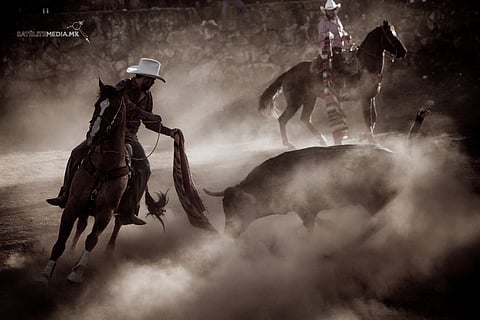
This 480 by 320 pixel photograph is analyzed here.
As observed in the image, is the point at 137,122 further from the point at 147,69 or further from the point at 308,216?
the point at 308,216

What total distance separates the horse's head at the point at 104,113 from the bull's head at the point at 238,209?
1.37 metres

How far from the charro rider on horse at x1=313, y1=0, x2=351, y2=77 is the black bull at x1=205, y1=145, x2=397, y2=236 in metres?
5.02

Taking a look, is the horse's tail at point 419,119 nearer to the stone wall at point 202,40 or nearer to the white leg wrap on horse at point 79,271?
the white leg wrap on horse at point 79,271

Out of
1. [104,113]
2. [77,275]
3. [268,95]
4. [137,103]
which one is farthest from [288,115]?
[77,275]

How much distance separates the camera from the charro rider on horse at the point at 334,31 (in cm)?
1056

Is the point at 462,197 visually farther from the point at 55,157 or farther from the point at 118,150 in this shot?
the point at 55,157

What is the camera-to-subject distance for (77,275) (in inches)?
217

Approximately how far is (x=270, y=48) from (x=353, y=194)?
1086cm

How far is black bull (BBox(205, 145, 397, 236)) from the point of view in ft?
19.6

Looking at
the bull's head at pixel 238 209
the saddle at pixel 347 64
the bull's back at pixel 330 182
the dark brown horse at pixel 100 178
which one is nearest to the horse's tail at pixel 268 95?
the saddle at pixel 347 64

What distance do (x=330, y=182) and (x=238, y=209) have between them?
1.09 metres

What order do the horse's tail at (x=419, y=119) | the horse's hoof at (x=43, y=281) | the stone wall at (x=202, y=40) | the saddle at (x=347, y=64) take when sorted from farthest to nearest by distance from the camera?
the stone wall at (x=202, y=40) < the saddle at (x=347, y=64) < the horse's tail at (x=419, y=119) < the horse's hoof at (x=43, y=281)

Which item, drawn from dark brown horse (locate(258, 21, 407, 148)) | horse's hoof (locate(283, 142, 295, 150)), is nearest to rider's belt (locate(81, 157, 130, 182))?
horse's hoof (locate(283, 142, 295, 150))

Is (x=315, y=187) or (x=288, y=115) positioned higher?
(x=288, y=115)
